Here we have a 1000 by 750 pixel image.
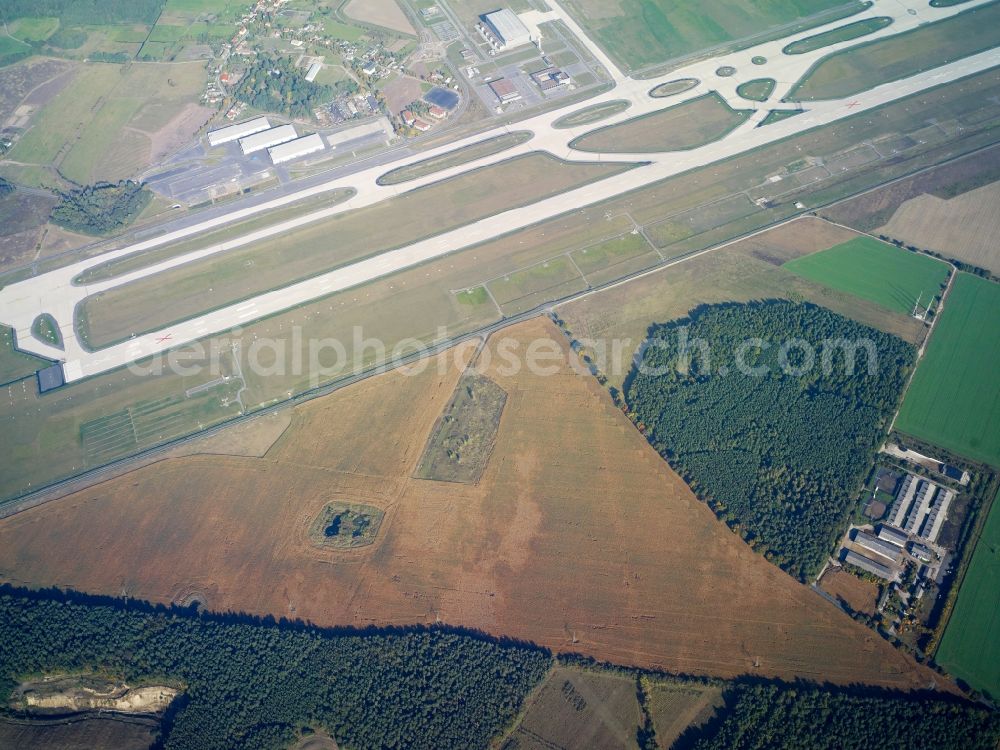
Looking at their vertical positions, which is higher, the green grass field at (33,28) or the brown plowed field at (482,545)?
the green grass field at (33,28)

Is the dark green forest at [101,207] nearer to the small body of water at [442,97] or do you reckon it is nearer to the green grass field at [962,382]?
the small body of water at [442,97]

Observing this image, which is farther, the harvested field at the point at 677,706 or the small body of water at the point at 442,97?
the small body of water at the point at 442,97

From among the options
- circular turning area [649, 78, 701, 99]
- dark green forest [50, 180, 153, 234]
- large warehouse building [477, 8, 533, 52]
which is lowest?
dark green forest [50, 180, 153, 234]

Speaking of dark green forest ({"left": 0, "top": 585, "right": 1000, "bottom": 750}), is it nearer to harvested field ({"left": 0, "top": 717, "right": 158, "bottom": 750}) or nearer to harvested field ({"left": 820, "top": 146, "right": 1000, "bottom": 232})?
harvested field ({"left": 0, "top": 717, "right": 158, "bottom": 750})

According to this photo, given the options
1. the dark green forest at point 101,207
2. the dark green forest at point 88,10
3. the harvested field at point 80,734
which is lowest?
the harvested field at point 80,734

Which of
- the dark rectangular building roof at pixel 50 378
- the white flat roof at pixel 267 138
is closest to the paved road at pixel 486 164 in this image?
the dark rectangular building roof at pixel 50 378

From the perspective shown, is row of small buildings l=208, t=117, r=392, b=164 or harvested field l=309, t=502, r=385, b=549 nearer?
harvested field l=309, t=502, r=385, b=549

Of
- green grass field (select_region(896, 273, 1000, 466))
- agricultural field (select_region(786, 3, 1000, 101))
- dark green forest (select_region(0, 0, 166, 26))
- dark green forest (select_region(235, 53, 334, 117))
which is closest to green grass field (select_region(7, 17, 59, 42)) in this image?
dark green forest (select_region(0, 0, 166, 26))

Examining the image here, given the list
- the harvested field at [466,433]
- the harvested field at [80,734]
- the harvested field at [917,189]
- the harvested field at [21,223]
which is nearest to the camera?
the harvested field at [80,734]
